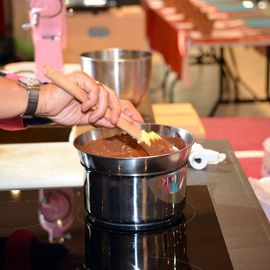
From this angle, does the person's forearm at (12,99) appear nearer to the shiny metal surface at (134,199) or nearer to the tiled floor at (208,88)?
the shiny metal surface at (134,199)

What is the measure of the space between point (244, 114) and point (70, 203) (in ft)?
13.6

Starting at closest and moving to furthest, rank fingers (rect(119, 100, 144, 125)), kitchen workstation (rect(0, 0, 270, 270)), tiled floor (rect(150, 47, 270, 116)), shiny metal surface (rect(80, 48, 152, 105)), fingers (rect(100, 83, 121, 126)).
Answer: kitchen workstation (rect(0, 0, 270, 270)) → fingers (rect(100, 83, 121, 126)) → fingers (rect(119, 100, 144, 125)) → shiny metal surface (rect(80, 48, 152, 105)) → tiled floor (rect(150, 47, 270, 116))

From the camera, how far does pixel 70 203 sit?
133 centimetres

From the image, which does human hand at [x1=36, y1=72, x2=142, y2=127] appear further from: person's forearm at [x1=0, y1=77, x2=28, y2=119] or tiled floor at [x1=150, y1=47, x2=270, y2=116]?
tiled floor at [x1=150, y1=47, x2=270, y2=116]

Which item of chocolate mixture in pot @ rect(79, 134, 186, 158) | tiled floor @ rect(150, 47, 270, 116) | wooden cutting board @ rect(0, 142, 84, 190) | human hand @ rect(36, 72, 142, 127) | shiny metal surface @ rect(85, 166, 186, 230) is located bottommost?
tiled floor @ rect(150, 47, 270, 116)

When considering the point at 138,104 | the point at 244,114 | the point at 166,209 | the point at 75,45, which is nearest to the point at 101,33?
the point at 75,45

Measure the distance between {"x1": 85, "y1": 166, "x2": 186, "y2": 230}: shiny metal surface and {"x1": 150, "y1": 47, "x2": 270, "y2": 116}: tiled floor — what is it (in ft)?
11.1

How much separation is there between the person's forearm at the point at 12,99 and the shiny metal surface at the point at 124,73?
28.1 inches

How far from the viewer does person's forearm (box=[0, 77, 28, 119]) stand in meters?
1.24

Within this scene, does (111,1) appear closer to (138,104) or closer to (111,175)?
(138,104)

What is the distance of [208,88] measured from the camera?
6602 millimetres

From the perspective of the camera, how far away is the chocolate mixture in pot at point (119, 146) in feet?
4.21

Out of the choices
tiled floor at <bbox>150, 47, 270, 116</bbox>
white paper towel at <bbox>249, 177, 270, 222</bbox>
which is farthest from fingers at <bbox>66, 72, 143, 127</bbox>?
tiled floor at <bbox>150, 47, 270, 116</bbox>

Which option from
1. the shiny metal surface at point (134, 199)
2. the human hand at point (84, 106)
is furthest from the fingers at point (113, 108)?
the shiny metal surface at point (134, 199)
